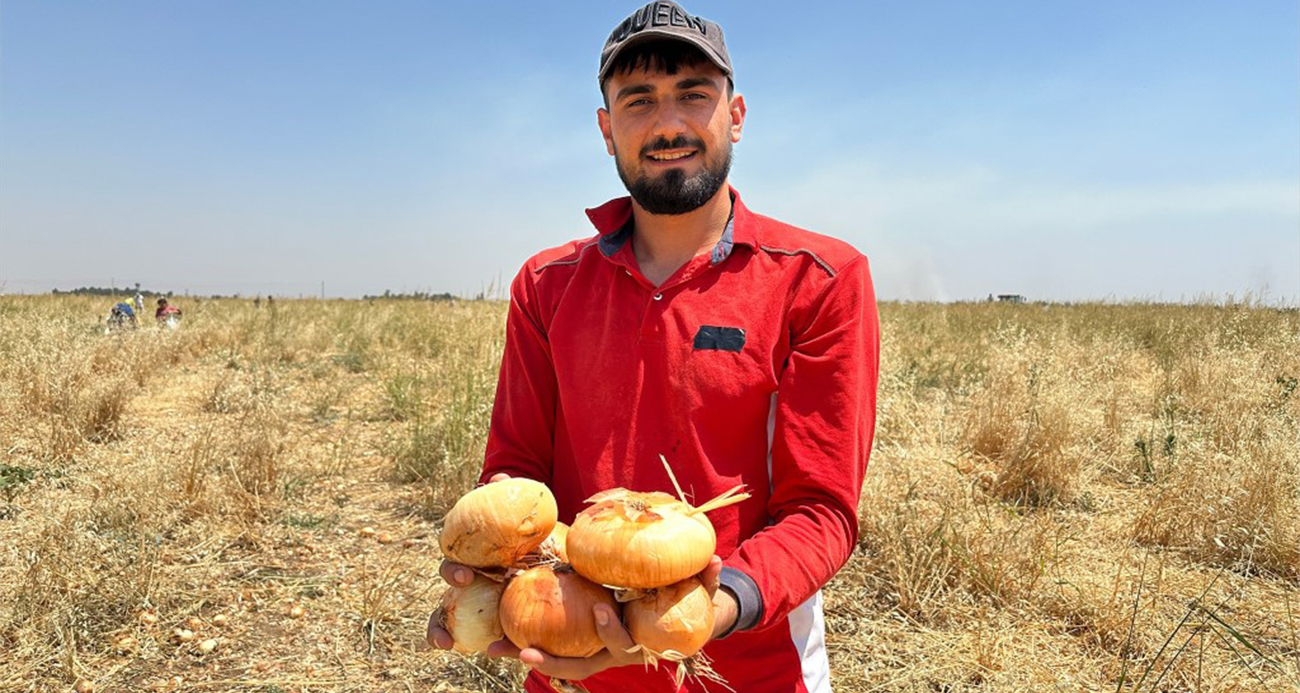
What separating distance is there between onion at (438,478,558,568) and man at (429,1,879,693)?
0.71 feet

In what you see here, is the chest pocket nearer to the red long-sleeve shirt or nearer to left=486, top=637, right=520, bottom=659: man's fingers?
the red long-sleeve shirt

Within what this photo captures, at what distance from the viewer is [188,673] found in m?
2.68

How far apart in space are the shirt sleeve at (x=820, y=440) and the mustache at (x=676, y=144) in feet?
1.38

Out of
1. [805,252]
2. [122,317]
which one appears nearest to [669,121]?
[805,252]

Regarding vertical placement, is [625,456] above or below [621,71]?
below

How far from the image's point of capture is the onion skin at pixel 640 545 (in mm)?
1014

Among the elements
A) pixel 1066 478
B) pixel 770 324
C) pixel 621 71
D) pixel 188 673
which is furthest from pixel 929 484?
pixel 188 673

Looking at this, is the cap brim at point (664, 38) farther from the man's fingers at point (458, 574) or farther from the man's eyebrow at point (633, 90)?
the man's fingers at point (458, 574)

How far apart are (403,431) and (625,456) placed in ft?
14.0

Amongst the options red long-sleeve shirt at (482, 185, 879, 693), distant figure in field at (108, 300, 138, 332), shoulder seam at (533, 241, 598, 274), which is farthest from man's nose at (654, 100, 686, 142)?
distant figure in field at (108, 300, 138, 332)

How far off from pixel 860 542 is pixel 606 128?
269 centimetres

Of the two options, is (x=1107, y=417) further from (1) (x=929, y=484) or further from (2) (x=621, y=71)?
(2) (x=621, y=71)

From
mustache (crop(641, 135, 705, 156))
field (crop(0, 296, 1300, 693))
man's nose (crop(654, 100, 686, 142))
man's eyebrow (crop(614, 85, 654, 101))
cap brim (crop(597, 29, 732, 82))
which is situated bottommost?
field (crop(0, 296, 1300, 693))

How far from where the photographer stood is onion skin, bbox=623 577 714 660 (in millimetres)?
1038
